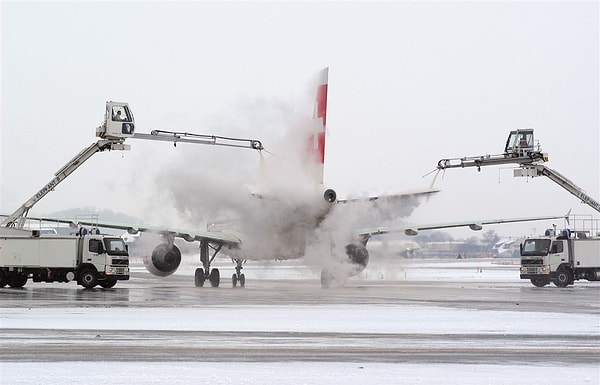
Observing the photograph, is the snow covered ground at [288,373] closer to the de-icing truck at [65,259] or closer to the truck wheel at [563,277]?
the de-icing truck at [65,259]

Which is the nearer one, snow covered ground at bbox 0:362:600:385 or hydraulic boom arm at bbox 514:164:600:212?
snow covered ground at bbox 0:362:600:385

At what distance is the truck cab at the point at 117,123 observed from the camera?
4250 cm

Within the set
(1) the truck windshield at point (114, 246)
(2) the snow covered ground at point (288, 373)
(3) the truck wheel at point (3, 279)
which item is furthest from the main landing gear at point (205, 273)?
(2) the snow covered ground at point (288, 373)

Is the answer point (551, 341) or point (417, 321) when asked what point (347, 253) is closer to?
point (417, 321)

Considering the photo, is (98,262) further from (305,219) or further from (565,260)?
(565,260)

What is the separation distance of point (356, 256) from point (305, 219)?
3062 millimetres

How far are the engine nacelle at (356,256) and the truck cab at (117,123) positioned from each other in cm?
1217

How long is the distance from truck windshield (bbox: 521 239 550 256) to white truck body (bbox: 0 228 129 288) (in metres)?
22.0

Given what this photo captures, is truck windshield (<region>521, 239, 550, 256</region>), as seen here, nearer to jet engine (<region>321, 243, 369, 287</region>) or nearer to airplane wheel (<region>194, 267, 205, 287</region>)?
jet engine (<region>321, 243, 369, 287</region>)

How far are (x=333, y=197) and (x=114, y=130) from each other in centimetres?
1148

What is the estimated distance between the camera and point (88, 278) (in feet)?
134

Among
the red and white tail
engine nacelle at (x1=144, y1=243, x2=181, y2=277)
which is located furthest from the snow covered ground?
engine nacelle at (x1=144, y1=243, x2=181, y2=277)

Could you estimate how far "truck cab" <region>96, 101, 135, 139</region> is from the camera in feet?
139

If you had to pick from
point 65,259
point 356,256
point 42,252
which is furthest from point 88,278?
point 356,256
